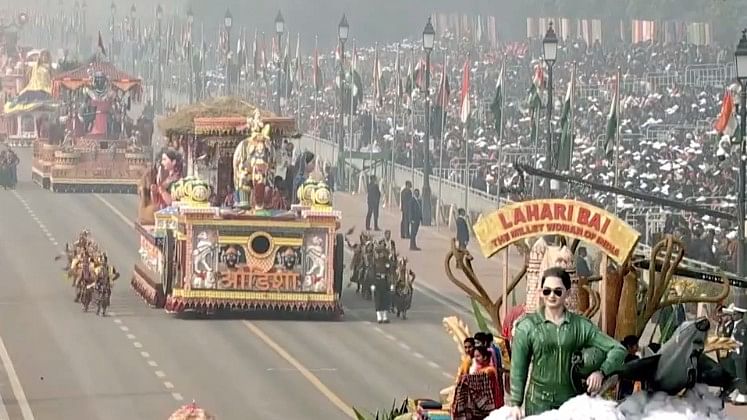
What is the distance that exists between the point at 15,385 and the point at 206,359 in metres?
3.90

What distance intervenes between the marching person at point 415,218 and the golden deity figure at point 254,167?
11.8m

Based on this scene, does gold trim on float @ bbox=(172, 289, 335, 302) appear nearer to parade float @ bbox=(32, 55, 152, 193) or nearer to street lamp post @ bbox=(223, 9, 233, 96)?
parade float @ bbox=(32, 55, 152, 193)

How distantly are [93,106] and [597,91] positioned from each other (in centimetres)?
1765

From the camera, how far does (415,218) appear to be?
61.7 meters

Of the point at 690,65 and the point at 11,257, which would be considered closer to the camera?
the point at 11,257

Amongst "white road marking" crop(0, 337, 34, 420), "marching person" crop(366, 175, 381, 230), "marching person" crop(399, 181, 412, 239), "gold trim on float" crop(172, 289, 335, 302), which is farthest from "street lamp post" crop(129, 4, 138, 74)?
"white road marking" crop(0, 337, 34, 420)

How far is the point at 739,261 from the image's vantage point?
35.4 meters

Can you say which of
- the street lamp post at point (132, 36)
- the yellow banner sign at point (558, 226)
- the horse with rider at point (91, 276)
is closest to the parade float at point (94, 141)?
the horse with rider at point (91, 276)

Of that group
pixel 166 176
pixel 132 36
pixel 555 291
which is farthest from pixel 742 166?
pixel 132 36

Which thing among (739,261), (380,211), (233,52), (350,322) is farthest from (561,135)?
(233,52)

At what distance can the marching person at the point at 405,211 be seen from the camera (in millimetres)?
61034

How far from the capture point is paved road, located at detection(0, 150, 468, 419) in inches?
1505

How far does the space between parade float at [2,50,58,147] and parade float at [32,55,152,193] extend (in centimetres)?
819

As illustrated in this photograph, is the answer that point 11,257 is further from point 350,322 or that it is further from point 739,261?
point 739,261
